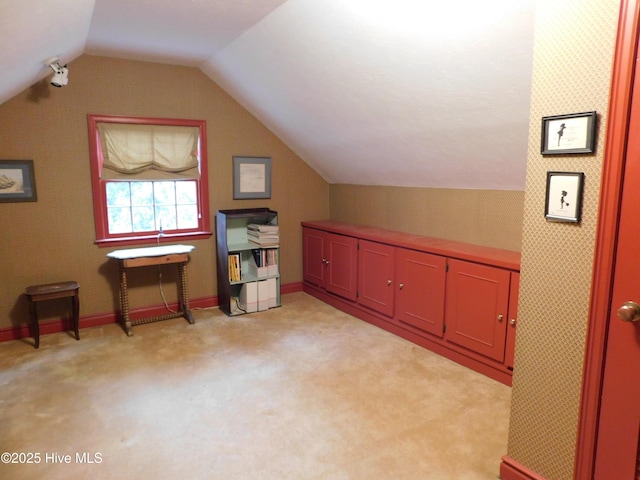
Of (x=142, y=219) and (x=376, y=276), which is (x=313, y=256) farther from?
(x=142, y=219)

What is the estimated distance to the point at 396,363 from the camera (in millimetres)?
3285

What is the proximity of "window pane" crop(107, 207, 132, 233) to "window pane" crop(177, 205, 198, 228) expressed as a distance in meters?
0.48

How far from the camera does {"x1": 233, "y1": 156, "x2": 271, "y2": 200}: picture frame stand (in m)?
4.63

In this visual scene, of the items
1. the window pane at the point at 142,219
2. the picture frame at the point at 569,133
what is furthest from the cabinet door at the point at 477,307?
the window pane at the point at 142,219

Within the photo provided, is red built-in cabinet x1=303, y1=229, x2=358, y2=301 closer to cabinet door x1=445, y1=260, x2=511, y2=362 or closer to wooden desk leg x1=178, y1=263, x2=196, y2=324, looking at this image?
cabinet door x1=445, y1=260, x2=511, y2=362

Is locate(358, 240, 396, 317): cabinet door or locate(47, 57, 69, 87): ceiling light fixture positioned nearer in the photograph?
locate(47, 57, 69, 87): ceiling light fixture

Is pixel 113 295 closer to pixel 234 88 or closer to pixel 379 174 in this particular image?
pixel 234 88

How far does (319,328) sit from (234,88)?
2.49 m

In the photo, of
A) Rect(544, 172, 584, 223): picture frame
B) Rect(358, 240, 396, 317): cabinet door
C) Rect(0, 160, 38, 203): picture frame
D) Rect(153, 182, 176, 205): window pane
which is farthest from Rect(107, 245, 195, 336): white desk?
Rect(544, 172, 584, 223): picture frame

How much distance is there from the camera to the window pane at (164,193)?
4.34 metres

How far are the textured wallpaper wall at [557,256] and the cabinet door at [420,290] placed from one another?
Result: 1389mm

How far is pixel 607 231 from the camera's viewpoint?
1.62 meters

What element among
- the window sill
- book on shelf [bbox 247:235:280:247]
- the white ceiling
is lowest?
book on shelf [bbox 247:235:280:247]

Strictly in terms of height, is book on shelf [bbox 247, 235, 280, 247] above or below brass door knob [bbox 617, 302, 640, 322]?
below
